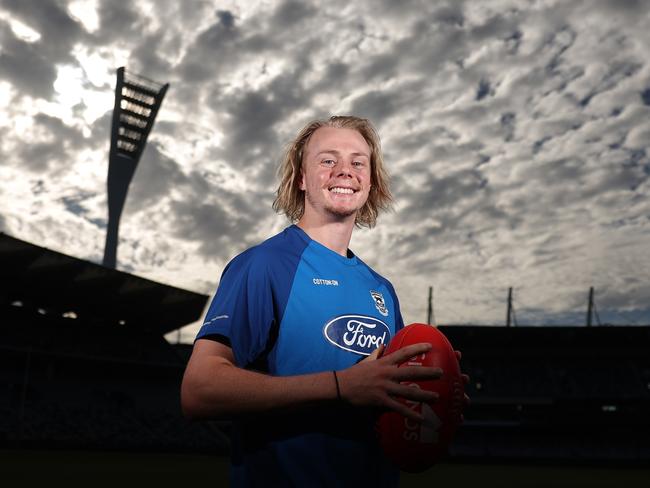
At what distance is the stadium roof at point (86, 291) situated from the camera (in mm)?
31672

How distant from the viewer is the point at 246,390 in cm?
211

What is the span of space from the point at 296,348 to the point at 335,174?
807mm

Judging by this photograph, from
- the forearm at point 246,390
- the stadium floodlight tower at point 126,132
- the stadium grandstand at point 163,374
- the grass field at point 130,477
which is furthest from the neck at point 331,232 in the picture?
the stadium floodlight tower at point 126,132

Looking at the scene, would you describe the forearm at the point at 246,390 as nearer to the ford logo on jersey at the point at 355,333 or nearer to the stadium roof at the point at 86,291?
the ford logo on jersey at the point at 355,333

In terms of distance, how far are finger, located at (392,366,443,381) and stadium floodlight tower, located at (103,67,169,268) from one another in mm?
44449

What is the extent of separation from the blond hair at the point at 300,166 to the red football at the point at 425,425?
0.94 meters

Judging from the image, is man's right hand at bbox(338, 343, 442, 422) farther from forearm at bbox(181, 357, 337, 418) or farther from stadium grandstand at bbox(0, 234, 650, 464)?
stadium grandstand at bbox(0, 234, 650, 464)

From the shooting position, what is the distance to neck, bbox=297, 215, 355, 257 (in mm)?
2836

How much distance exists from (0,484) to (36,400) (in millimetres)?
21047

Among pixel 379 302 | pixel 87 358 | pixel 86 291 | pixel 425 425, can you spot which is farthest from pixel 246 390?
pixel 87 358

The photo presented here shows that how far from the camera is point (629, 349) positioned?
141 feet

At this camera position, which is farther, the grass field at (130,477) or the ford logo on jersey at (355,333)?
the grass field at (130,477)

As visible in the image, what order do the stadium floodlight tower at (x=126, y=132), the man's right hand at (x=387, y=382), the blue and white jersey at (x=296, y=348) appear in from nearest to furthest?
1. the man's right hand at (x=387, y=382)
2. the blue and white jersey at (x=296, y=348)
3. the stadium floodlight tower at (x=126, y=132)

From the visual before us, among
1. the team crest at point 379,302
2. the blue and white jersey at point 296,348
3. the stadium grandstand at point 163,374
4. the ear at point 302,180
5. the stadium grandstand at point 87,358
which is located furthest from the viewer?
the stadium grandstand at point 163,374
